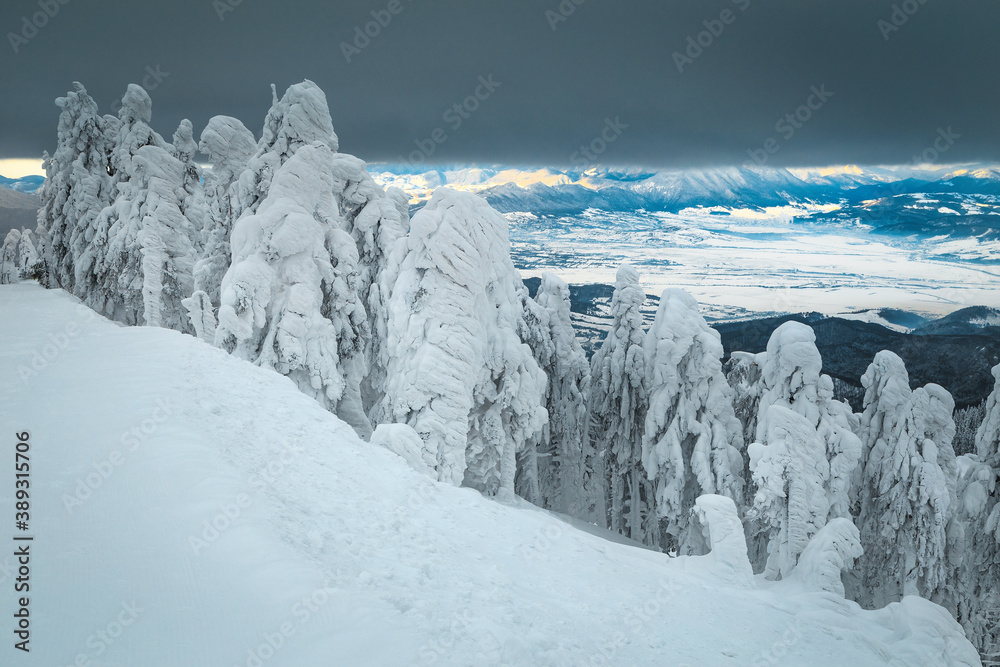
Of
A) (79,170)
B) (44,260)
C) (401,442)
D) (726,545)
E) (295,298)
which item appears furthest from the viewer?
(44,260)

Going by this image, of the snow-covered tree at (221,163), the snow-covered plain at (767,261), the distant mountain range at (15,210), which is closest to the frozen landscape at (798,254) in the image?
the snow-covered plain at (767,261)

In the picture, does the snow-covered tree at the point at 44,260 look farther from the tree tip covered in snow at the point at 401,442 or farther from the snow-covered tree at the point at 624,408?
the snow-covered tree at the point at 624,408

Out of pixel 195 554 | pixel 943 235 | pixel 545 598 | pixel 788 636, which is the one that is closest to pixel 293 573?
pixel 195 554

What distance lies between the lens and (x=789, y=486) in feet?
58.2

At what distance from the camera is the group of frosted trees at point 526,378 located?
1686 centimetres

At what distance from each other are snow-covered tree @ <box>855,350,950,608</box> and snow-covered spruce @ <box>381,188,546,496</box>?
13.6m

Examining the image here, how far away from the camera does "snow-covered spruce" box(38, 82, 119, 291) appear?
33125 millimetres

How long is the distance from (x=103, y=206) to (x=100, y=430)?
110 feet

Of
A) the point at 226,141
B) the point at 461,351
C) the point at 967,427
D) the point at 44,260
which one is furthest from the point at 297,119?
the point at 967,427

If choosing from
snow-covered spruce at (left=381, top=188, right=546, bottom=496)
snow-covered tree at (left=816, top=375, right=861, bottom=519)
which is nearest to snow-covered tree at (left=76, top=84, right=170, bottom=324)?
snow-covered spruce at (left=381, top=188, right=546, bottom=496)

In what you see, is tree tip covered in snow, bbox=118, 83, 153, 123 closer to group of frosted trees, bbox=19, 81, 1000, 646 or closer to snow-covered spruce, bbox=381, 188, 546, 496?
group of frosted trees, bbox=19, 81, 1000, 646

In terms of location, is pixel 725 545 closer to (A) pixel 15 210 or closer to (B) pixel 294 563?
(B) pixel 294 563

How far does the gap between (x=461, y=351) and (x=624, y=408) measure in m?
13.2

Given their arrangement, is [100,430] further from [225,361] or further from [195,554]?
[225,361]
